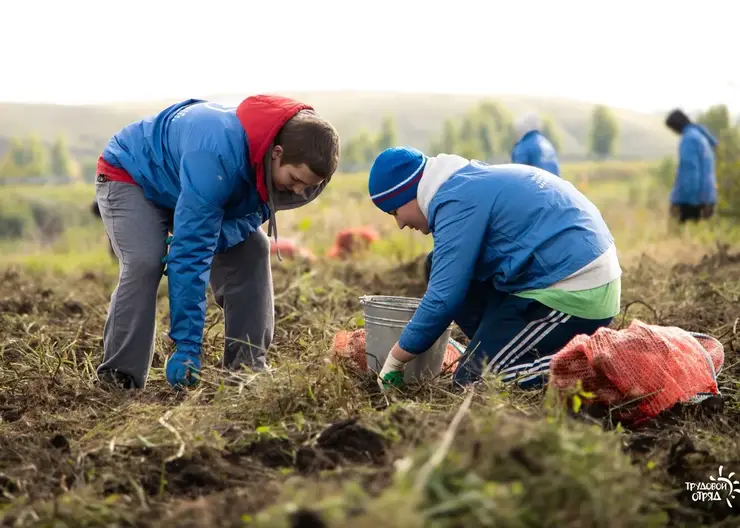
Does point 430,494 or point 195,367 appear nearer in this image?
point 430,494

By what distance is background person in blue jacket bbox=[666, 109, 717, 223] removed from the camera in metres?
9.37

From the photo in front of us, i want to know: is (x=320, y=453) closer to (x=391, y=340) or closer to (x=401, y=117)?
(x=391, y=340)

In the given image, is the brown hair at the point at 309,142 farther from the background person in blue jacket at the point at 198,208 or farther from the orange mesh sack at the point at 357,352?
the orange mesh sack at the point at 357,352

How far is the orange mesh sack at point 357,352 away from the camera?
361 cm

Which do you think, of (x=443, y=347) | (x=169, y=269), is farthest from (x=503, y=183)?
(x=169, y=269)

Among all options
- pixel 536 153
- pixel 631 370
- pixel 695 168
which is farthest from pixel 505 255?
pixel 695 168

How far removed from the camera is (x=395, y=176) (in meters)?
3.21

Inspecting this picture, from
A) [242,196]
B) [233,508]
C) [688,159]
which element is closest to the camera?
[233,508]

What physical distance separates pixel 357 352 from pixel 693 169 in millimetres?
7108

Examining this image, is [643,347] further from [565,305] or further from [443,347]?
[443,347]

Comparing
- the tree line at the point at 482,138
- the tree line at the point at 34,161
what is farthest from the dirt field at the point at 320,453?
the tree line at the point at 482,138

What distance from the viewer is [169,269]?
3.30 metres

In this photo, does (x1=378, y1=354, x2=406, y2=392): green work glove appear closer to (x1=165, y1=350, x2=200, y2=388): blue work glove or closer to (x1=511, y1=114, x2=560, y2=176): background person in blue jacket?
(x1=165, y1=350, x2=200, y2=388): blue work glove

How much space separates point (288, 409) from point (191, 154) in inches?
43.8
